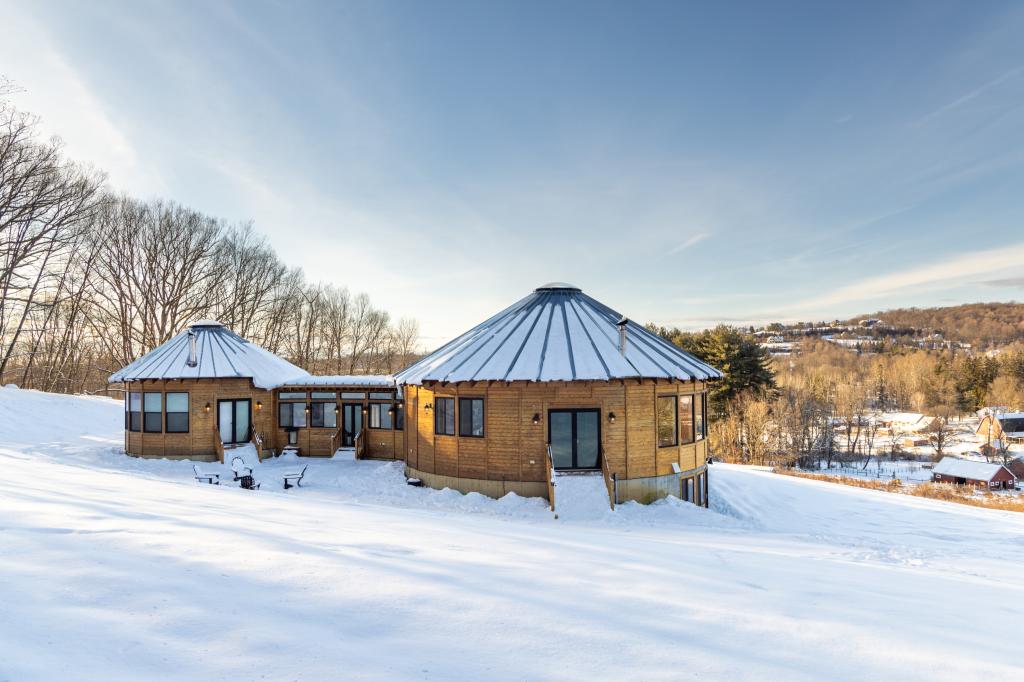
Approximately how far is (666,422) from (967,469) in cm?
4204

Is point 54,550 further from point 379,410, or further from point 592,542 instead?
point 379,410

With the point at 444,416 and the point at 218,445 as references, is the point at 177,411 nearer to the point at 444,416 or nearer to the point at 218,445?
the point at 218,445

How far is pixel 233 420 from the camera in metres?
19.3

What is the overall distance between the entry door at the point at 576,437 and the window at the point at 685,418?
9.02ft

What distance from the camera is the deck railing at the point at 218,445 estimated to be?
18.5m

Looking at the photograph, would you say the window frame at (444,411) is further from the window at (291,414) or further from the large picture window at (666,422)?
the window at (291,414)

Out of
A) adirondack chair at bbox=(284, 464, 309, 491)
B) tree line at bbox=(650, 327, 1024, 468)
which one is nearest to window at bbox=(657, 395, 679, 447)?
adirondack chair at bbox=(284, 464, 309, 491)

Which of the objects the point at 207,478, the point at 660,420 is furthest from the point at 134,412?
the point at 660,420

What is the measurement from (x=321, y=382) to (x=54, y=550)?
52.2 feet

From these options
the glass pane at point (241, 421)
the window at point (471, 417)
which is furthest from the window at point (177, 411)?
the window at point (471, 417)

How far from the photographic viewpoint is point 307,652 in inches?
132

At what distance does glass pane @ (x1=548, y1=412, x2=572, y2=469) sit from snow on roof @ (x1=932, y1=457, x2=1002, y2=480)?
43.5m

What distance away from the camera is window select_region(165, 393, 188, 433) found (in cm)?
1875

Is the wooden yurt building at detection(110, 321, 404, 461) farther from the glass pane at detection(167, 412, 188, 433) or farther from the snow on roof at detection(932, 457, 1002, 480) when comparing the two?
the snow on roof at detection(932, 457, 1002, 480)
